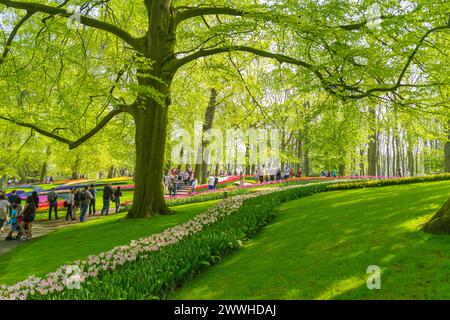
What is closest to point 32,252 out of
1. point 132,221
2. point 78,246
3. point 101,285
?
point 78,246

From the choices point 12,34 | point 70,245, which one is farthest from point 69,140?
point 70,245

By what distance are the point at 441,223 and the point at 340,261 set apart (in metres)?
2.17

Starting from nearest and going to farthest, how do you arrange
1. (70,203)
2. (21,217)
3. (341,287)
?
(341,287), (21,217), (70,203)

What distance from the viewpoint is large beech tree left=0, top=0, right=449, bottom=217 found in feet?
32.8

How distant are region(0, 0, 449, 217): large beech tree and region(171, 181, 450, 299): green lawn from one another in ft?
13.6

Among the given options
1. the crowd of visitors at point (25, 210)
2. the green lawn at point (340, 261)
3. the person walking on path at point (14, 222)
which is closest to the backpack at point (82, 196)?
the crowd of visitors at point (25, 210)

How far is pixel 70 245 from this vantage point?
11508mm

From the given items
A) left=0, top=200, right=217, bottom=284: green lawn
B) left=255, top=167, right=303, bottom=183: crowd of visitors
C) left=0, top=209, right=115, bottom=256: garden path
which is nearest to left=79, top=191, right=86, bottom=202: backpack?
left=0, top=209, right=115, bottom=256: garden path

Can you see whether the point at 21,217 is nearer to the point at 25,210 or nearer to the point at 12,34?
the point at 25,210

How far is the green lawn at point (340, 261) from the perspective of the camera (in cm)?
489

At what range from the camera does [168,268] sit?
620 centimetres
